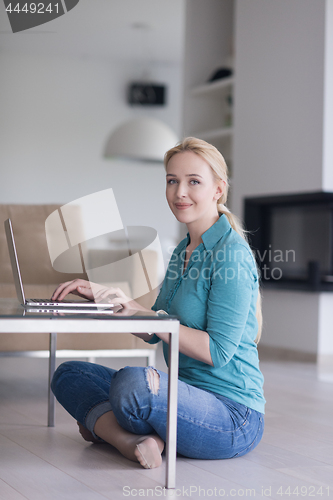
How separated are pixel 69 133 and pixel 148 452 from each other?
5670mm

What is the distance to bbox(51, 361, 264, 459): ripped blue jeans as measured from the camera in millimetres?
1491

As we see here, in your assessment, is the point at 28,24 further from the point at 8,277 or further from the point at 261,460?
the point at 261,460

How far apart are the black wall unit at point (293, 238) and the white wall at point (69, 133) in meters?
2.69

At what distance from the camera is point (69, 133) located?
22.3ft

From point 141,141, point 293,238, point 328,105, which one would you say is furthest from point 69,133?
point 328,105

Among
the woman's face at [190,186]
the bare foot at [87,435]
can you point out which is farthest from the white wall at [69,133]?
the woman's face at [190,186]

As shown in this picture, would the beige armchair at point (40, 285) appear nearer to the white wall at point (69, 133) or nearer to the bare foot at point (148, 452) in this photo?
the bare foot at point (148, 452)

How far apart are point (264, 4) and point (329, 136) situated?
3.95 feet

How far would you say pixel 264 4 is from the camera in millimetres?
4262

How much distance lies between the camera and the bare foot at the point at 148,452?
1.52 m

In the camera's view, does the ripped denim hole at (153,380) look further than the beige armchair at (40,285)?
No

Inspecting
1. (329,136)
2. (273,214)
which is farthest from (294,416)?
(273,214)

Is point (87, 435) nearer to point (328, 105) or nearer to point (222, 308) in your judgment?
point (222, 308)

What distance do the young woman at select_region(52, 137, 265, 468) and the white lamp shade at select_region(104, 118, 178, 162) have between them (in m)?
3.25
